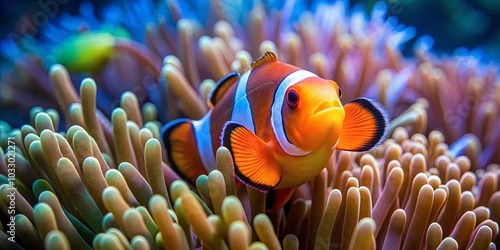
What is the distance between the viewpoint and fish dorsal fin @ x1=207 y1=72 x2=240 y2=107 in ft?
4.46

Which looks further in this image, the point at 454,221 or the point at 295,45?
the point at 295,45

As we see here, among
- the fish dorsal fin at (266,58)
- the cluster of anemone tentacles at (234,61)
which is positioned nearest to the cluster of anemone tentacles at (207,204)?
the fish dorsal fin at (266,58)

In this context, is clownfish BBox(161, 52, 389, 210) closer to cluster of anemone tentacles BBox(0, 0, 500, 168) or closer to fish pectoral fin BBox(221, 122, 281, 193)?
→ fish pectoral fin BBox(221, 122, 281, 193)

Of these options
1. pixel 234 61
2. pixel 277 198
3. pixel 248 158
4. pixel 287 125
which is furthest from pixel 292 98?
pixel 234 61

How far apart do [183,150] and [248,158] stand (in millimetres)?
408

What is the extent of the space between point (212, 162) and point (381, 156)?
2.03 feet

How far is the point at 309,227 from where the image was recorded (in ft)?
3.92

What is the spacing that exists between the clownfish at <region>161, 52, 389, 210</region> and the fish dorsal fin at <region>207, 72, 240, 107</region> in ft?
0.28

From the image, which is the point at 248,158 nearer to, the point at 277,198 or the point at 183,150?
the point at 277,198

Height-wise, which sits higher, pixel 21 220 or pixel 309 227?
pixel 21 220

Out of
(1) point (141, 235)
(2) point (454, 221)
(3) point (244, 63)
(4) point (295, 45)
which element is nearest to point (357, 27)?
(4) point (295, 45)

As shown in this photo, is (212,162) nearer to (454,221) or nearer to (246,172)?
(246,172)

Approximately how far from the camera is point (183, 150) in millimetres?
1396

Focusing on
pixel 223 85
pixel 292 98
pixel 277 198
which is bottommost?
pixel 277 198
